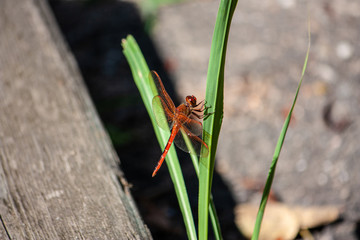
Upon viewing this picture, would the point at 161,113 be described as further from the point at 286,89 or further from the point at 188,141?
the point at 286,89

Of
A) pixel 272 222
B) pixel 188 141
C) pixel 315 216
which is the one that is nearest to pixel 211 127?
pixel 188 141

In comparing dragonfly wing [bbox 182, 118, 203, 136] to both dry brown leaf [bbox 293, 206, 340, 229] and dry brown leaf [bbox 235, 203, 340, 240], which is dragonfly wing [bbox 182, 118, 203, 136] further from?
dry brown leaf [bbox 293, 206, 340, 229]

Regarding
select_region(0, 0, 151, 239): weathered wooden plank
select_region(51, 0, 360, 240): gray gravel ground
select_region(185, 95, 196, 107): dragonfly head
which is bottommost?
select_region(0, 0, 151, 239): weathered wooden plank

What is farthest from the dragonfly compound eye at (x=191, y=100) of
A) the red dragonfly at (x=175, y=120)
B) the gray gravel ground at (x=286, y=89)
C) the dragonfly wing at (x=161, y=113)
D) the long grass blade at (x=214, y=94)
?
the gray gravel ground at (x=286, y=89)

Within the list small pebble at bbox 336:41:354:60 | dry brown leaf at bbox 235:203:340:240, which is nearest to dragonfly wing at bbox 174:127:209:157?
dry brown leaf at bbox 235:203:340:240

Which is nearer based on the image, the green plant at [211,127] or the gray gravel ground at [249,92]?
the green plant at [211,127]

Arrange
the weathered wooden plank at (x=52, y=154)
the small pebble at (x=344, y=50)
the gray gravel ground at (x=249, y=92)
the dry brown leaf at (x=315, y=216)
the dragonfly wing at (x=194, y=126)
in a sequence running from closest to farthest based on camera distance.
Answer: the weathered wooden plank at (x=52, y=154) → the dragonfly wing at (x=194, y=126) → the dry brown leaf at (x=315, y=216) → the gray gravel ground at (x=249, y=92) → the small pebble at (x=344, y=50)

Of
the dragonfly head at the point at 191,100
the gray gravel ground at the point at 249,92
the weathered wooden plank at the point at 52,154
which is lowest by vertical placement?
the weathered wooden plank at the point at 52,154

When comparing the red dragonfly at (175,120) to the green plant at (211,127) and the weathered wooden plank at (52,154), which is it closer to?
the green plant at (211,127)
